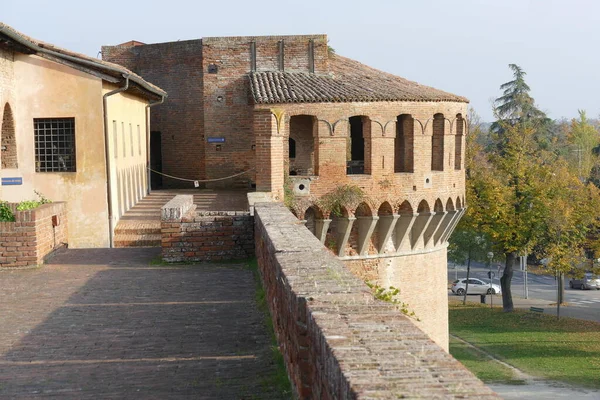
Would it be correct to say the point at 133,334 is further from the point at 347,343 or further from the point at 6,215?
A: the point at 6,215

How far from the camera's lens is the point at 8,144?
16.3 meters

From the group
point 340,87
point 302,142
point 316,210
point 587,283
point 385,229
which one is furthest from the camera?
point 587,283

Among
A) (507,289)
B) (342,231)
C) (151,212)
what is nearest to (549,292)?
(507,289)

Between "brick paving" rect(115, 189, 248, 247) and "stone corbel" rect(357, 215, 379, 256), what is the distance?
3.45 m

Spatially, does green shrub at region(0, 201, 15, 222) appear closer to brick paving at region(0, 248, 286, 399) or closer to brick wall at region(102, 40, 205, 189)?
brick paving at region(0, 248, 286, 399)

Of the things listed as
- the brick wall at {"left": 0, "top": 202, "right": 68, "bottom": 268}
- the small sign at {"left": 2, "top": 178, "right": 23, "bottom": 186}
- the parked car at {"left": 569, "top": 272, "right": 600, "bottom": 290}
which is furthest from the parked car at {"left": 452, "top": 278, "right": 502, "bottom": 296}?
the brick wall at {"left": 0, "top": 202, "right": 68, "bottom": 268}

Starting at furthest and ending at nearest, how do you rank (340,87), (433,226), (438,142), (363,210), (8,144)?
(433,226) < (438,142) < (340,87) < (363,210) < (8,144)

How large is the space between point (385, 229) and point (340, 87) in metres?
4.27

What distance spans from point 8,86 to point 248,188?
39.9 feet

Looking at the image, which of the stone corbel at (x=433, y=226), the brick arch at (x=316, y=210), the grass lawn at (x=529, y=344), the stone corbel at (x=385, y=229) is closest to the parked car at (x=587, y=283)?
the grass lawn at (x=529, y=344)

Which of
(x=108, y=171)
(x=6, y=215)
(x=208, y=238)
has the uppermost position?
(x=108, y=171)

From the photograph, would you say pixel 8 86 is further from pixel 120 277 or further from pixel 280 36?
pixel 280 36

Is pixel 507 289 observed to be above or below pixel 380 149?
below

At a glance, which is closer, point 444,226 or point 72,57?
point 72,57
